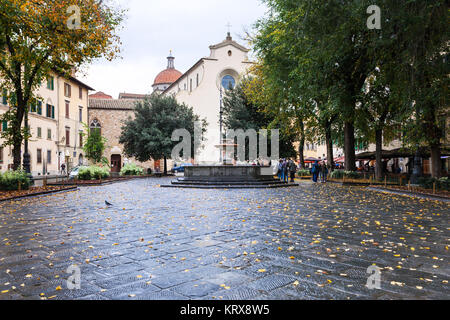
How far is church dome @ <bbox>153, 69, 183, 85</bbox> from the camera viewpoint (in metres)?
75.5

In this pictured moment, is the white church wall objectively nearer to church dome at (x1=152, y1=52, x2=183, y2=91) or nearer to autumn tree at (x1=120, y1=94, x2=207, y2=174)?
autumn tree at (x1=120, y1=94, x2=207, y2=174)

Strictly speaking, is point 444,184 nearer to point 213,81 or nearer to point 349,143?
point 349,143

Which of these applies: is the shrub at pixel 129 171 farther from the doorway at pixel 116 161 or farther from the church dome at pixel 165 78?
the church dome at pixel 165 78

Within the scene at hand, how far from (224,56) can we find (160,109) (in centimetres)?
1490

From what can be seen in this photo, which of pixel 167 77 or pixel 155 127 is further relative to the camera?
pixel 167 77

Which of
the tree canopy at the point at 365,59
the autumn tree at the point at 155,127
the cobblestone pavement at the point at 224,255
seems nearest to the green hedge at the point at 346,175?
the tree canopy at the point at 365,59

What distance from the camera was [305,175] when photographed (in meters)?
32.1

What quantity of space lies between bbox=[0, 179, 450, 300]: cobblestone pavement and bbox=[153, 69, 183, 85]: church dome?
229ft

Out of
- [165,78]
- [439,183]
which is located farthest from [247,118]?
[165,78]

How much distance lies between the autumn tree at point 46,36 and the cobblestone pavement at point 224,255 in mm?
9362

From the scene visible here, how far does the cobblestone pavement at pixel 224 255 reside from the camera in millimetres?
3539

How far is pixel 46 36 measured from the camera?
1478 cm

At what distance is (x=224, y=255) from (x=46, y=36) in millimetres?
14252
